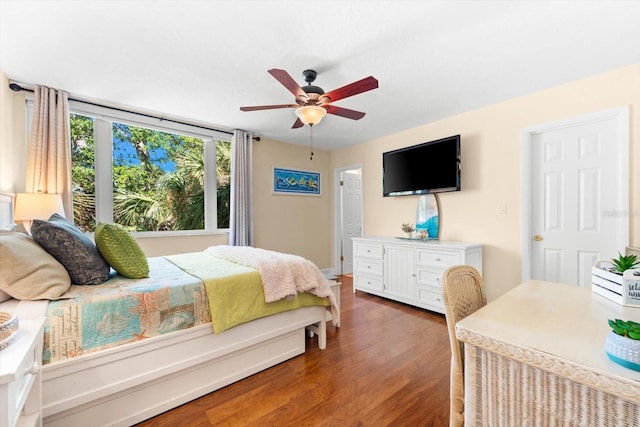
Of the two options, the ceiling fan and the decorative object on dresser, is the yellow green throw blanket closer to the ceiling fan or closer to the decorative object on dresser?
the ceiling fan

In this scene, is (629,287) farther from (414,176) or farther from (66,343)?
(414,176)

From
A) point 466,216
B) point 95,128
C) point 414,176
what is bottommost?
point 466,216

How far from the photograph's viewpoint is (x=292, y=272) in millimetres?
2104

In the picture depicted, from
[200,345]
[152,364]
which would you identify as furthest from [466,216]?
[152,364]

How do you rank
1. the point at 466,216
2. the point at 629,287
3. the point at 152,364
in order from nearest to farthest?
the point at 629,287 → the point at 152,364 → the point at 466,216

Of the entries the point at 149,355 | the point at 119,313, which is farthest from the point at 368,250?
the point at 119,313

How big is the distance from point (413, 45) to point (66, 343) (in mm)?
2752

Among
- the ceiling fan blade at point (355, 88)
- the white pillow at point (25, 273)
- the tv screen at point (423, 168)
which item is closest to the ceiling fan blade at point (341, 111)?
the ceiling fan blade at point (355, 88)

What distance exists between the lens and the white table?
2.22 ft

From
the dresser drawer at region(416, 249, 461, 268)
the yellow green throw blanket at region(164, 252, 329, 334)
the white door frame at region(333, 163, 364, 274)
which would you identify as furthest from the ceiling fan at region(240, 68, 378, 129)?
the white door frame at region(333, 163, 364, 274)

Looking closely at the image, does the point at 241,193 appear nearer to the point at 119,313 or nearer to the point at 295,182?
the point at 295,182

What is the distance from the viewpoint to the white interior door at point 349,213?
5.16 meters

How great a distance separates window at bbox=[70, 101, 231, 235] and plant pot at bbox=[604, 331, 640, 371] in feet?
12.9

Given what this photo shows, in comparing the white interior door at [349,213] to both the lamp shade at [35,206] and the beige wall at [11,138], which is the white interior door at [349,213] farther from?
the beige wall at [11,138]
